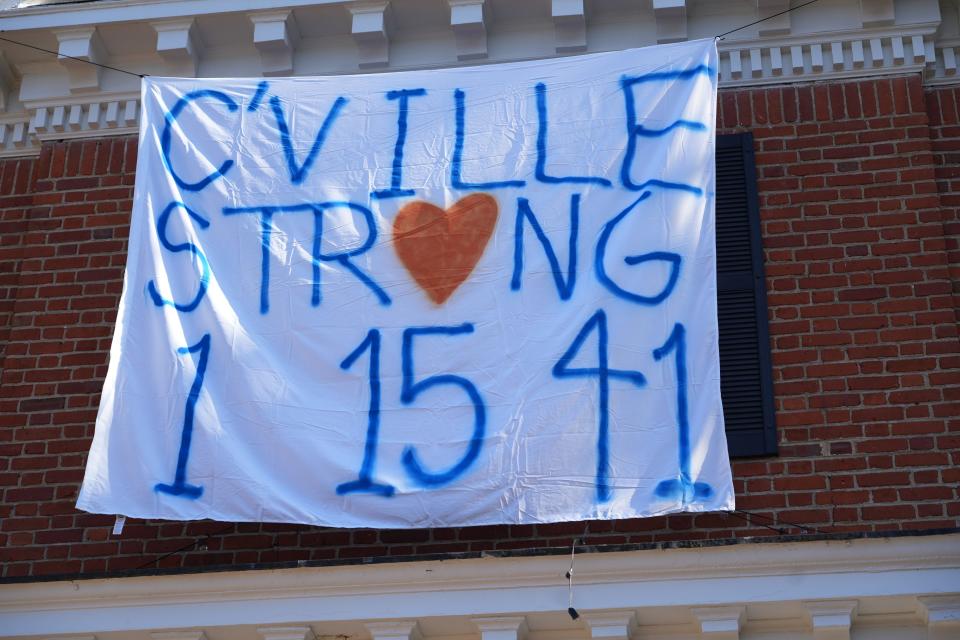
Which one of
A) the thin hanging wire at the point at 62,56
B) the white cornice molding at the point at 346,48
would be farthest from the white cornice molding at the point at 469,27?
the thin hanging wire at the point at 62,56

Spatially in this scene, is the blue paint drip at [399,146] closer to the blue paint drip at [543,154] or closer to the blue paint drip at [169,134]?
the blue paint drip at [543,154]

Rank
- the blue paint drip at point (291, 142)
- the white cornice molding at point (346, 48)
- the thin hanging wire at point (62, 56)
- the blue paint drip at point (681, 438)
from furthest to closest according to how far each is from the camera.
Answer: the thin hanging wire at point (62, 56) → the white cornice molding at point (346, 48) → the blue paint drip at point (291, 142) → the blue paint drip at point (681, 438)

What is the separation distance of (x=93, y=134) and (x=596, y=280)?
129 inches

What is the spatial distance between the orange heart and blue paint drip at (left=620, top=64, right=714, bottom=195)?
2.30 ft

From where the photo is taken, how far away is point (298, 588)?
6.45 metres

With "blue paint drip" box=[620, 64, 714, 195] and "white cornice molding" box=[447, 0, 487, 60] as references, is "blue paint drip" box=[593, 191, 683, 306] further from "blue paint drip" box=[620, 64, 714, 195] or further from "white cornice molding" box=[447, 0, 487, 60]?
"white cornice molding" box=[447, 0, 487, 60]

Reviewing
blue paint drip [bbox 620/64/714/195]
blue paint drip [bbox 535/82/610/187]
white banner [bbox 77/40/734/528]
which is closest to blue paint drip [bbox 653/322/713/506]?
white banner [bbox 77/40/734/528]

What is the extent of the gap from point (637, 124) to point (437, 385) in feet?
5.76

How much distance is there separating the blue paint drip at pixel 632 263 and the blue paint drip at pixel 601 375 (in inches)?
5.9

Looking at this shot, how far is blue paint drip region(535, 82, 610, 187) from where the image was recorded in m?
7.36

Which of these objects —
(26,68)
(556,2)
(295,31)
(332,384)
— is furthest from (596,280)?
(26,68)

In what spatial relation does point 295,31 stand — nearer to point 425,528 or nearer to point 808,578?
point 425,528

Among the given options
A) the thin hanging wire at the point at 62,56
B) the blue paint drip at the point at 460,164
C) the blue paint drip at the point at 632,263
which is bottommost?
the blue paint drip at the point at 632,263

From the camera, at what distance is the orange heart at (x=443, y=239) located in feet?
23.6
